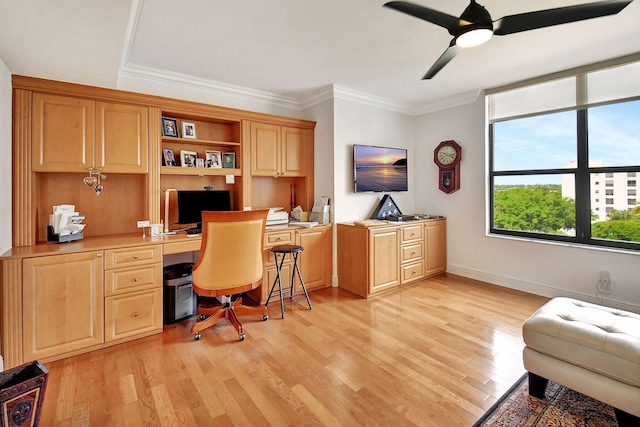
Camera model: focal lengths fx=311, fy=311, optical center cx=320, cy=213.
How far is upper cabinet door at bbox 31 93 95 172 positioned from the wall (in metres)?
4.23

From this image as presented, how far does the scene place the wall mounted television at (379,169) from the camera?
4129 mm

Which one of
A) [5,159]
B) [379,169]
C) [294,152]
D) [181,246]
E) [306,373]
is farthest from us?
[379,169]

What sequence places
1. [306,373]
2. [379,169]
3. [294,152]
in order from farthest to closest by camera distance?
[379,169]
[294,152]
[306,373]

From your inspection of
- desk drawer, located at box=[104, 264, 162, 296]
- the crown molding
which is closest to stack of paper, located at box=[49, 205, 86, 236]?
desk drawer, located at box=[104, 264, 162, 296]

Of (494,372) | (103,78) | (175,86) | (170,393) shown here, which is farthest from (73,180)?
(494,372)

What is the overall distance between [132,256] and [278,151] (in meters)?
2.03

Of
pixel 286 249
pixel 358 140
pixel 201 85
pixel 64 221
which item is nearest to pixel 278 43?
pixel 201 85

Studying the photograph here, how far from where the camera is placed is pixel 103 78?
2627 mm

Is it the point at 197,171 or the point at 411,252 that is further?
the point at 411,252

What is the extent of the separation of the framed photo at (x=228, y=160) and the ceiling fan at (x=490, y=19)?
2.54m

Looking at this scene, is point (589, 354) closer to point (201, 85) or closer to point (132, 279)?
point (132, 279)

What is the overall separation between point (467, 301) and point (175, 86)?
405 cm

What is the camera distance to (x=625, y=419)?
1.59 metres

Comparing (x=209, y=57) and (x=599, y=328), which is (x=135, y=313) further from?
(x=599, y=328)
